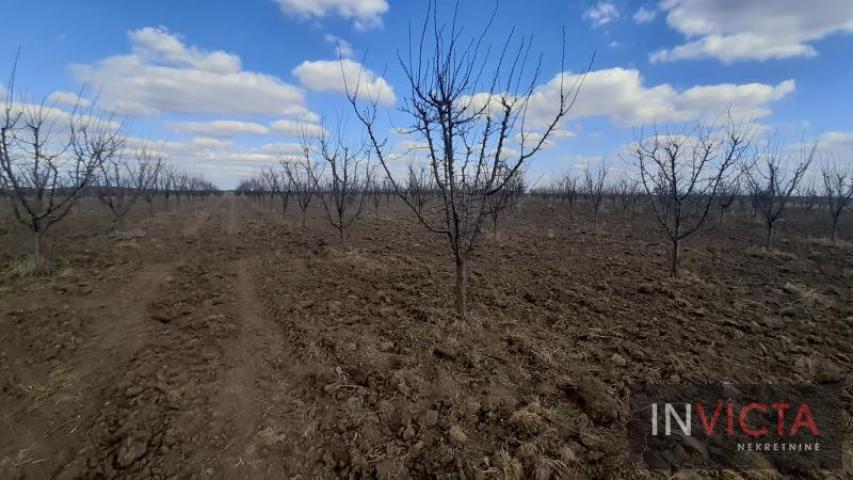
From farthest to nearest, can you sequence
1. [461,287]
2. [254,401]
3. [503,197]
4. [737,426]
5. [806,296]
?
[503,197] → [806,296] → [461,287] → [254,401] → [737,426]

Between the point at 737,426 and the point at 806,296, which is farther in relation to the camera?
the point at 806,296

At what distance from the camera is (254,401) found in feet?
10.1

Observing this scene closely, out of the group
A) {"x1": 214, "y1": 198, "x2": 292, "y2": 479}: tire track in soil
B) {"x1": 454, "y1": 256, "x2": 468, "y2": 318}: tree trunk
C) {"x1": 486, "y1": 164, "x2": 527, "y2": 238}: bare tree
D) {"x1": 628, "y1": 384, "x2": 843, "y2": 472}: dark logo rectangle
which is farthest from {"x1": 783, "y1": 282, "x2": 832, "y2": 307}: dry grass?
{"x1": 214, "y1": 198, "x2": 292, "y2": 479}: tire track in soil

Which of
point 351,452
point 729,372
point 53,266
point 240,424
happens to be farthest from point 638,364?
point 53,266

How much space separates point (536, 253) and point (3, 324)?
10.2 metres

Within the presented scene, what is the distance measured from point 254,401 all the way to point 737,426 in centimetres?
394

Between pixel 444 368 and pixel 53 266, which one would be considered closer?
pixel 444 368

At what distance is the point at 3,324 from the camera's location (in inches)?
174

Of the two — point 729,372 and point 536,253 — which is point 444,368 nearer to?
point 729,372

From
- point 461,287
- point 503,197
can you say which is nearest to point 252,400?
point 461,287

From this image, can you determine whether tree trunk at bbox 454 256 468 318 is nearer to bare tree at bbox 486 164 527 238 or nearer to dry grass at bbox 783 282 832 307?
bare tree at bbox 486 164 527 238

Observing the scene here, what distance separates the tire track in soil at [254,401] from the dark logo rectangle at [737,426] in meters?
2.62

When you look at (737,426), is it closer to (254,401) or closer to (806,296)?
(254,401)

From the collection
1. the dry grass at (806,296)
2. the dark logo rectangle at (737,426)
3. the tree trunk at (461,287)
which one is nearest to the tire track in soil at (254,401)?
the tree trunk at (461,287)
